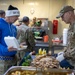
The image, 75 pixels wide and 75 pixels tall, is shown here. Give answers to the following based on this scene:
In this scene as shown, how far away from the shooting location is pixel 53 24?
8172 millimetres

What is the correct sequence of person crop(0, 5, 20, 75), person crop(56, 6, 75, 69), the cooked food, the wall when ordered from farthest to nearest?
the wall, person crop(0, 5, 20, 75), person crop(56, 6, 75, 69), the cooked food

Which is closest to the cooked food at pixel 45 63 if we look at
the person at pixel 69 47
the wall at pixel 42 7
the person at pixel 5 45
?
the person at pixel 69 47

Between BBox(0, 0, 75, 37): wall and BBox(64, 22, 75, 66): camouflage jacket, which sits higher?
BBox(0, 0, 75, 37): wall

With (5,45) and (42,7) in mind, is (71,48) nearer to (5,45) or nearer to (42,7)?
(5,45)

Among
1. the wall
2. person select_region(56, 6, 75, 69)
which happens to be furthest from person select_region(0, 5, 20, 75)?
the wall

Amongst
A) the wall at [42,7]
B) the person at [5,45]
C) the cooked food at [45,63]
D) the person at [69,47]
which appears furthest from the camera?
the wall at [42,7]

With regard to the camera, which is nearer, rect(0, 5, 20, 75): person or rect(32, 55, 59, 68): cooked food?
rect(32, 55, 59, 68): cooked food

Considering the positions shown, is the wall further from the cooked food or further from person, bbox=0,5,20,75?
the cooked food

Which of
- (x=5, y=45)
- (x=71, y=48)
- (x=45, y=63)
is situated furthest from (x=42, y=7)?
(x=45, y=63)

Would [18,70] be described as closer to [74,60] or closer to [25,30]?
[74,60]


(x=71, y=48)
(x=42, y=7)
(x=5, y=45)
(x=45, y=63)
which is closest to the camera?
(x=45, y=63)

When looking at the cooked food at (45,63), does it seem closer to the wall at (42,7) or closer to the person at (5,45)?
the person at (5,45)

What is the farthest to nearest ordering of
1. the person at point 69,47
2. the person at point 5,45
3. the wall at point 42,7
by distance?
the wall at point 42,7, the person at point 5,45, the person at point 69,47

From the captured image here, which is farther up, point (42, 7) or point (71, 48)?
point (42, 7)
